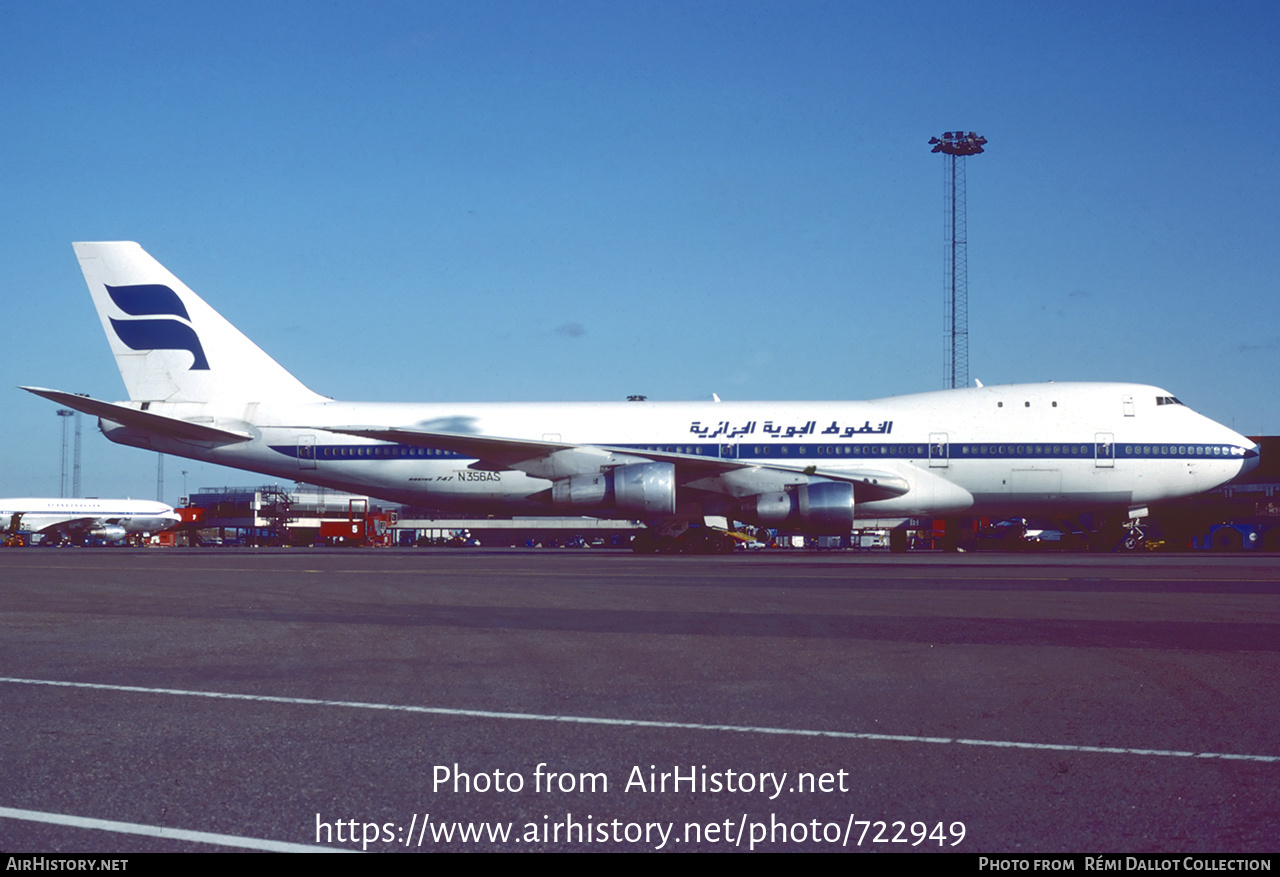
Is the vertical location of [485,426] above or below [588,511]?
A: above

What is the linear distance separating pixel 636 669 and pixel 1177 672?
358cm

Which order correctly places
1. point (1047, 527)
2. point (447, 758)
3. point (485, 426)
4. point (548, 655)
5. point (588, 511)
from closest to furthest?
1. point (447, 758)
2. point (548, 655)
3. point (588, 511)
4. point (485, 426)
5. point (1047, 527)

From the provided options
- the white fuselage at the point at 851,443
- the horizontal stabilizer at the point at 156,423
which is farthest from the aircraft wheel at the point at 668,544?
the horizontal stabilizer at the point at 156,423

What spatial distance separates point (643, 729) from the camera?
18.1ft

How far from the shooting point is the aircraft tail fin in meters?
31.8

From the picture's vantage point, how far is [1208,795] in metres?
4.22

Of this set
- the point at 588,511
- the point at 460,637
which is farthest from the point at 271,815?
the point at 588,511

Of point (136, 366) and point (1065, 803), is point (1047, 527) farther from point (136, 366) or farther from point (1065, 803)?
point (1065, 803)

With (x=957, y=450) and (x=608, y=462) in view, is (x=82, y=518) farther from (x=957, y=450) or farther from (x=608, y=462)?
(x=957, y=450)

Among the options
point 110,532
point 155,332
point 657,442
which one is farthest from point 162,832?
point 110,532

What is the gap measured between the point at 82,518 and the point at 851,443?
6779 cm

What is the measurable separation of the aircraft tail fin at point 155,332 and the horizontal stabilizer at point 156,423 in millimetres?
1259

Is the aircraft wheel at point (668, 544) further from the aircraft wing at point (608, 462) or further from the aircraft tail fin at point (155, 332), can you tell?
the aircraft tail fin at point (155, 332)

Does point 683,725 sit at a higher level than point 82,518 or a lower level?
higher
